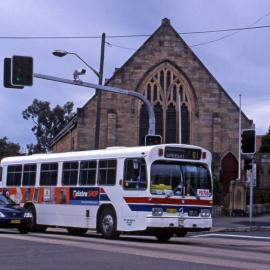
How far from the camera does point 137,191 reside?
794 inches

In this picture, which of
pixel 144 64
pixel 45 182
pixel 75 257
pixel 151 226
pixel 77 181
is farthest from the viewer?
pixel 144 64

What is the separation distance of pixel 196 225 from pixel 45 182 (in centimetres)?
686

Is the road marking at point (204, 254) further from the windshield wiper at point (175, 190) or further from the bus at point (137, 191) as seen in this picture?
the windshield wiper at point (175, 190)

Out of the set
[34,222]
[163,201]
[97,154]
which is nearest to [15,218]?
[34,222]

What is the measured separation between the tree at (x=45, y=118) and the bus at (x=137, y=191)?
2572 inches

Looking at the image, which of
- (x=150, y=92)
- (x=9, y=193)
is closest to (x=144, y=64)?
(x=150, y=92)

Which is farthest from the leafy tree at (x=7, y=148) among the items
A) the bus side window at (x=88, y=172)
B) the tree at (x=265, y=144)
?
the bus side window at (x=88, y=172)

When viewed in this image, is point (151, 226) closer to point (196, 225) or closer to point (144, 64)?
point (196, 225)

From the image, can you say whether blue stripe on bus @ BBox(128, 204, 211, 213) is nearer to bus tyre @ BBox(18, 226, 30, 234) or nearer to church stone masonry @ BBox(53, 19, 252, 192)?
bus tyre @ BBox(18, 226, 30, 234)

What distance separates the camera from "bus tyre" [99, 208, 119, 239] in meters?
21.0

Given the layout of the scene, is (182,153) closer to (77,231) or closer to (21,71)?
(77,231)

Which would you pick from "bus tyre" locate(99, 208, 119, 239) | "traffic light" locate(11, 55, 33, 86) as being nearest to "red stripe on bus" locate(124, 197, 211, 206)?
"bus tyre" locate(99, 208, 119, 239)

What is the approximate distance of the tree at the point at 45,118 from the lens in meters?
89.4

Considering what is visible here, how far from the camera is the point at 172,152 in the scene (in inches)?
801
